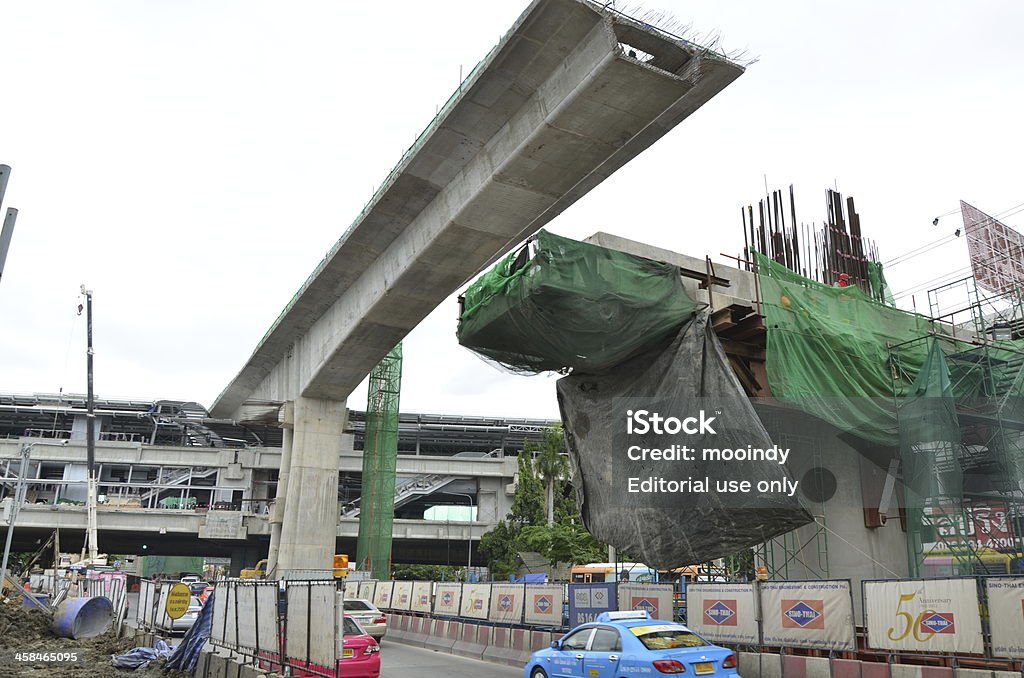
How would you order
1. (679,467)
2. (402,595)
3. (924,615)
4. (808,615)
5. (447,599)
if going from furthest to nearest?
(402,595), (447,599), (679,467), (808,615), (924,615)

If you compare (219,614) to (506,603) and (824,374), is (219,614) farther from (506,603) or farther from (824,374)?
(824,374)

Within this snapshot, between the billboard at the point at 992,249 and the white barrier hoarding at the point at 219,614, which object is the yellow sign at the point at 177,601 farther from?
the billboard at the point at 992,249

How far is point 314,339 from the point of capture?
32594mm

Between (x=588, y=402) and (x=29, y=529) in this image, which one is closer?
(x=588, y=402)

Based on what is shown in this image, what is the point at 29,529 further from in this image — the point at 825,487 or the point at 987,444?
the point at 987,444

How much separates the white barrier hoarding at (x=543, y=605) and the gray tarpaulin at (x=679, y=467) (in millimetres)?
1868

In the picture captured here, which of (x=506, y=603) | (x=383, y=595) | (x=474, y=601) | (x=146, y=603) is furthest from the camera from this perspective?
(x=383, y=595)

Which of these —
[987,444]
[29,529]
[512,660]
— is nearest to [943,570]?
[987,444]

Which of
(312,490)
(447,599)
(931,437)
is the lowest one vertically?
(447,599)

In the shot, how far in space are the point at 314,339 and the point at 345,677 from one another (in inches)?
840

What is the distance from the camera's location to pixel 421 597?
83.8 feet

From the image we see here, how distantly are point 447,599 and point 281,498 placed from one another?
12.5m

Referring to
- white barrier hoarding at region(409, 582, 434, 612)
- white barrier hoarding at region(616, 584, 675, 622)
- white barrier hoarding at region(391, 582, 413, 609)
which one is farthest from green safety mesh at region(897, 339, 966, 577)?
white barrier hoarding at region(391, 582, 413, 609)

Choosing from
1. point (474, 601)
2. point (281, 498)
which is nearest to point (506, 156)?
point (474, 601)
